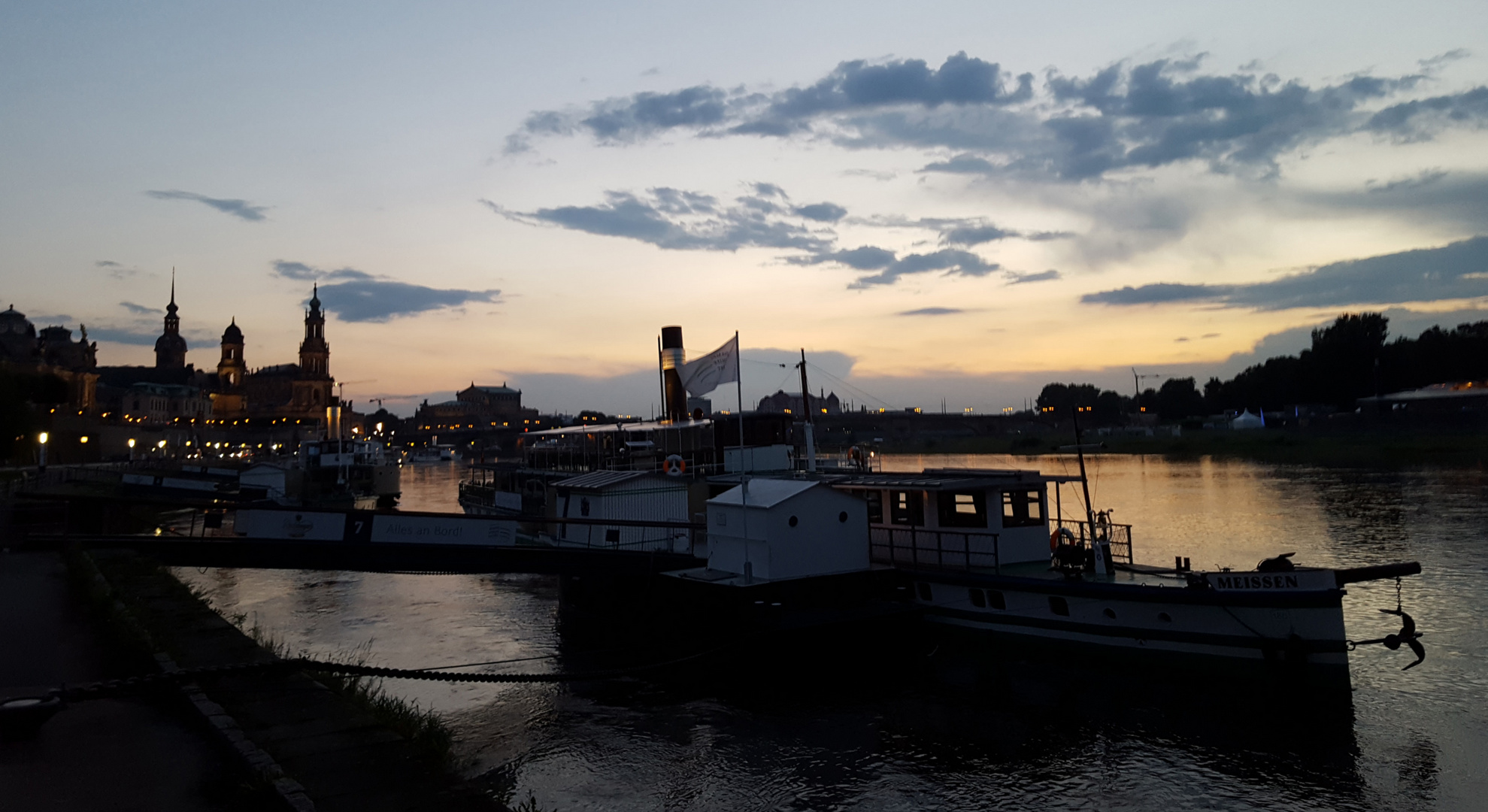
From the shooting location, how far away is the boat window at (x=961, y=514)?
79.5 feet

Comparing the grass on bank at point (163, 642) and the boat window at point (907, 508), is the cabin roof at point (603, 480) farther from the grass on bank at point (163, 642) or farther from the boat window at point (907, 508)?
the grass on bank at point (163, 642)

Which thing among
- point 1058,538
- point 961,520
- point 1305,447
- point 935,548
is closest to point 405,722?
point 935,548

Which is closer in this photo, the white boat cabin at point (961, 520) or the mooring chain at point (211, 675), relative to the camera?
the mooring chain at point (211, 675)

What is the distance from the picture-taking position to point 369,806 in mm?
8836

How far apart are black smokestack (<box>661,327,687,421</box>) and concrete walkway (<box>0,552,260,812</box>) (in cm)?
2791

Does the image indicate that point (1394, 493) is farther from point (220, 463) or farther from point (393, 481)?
point (220, 463)

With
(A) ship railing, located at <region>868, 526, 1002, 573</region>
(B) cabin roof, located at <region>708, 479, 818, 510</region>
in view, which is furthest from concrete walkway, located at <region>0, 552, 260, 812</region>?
(A) ship railing, located at <region>868, 526, 1002, 573</region>

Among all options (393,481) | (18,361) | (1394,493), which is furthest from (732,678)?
(18,361)

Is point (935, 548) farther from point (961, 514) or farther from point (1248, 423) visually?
point (1248, 423)

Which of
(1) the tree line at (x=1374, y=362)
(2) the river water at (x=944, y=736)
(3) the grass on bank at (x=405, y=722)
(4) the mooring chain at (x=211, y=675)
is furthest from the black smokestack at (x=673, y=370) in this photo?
(1) the tree line at (x=1374, y=362)

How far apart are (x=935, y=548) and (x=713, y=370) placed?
28.6ft

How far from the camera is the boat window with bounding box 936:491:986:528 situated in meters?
24.2

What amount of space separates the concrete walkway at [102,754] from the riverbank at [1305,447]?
60577 millimetres

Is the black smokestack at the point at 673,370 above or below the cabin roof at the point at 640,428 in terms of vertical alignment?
above
